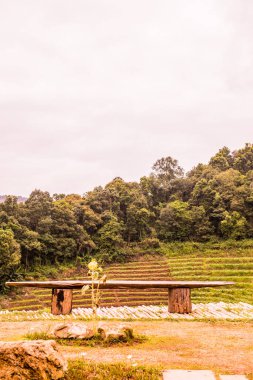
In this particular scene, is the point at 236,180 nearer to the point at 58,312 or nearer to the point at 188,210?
the point at 188,210

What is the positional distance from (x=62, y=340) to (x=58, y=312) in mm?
4601

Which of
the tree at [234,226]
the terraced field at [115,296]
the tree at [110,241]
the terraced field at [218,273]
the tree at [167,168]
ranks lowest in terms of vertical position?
the terraced field at [115,296]

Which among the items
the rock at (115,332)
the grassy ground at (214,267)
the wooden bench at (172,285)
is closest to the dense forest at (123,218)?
the grassy ground at (214,267)

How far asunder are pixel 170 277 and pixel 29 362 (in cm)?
2684

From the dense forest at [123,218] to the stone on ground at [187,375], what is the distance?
25.8 metres

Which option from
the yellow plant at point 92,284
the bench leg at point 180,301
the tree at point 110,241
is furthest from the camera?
the tree at point 110,241

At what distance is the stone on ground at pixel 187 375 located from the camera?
129 inches

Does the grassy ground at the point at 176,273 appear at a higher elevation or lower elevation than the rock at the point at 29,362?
lower

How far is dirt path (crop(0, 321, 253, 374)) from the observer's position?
387 centimetres

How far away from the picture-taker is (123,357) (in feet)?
13.3

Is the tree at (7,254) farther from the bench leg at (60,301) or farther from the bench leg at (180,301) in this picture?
the bench leg at (180,301)


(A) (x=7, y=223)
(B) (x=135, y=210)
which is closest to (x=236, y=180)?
(B) (x=135, y=210)

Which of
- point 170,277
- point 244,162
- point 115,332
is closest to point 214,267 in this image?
point 170,277

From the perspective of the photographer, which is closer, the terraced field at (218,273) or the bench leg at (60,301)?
the bench leg at (60,301)
